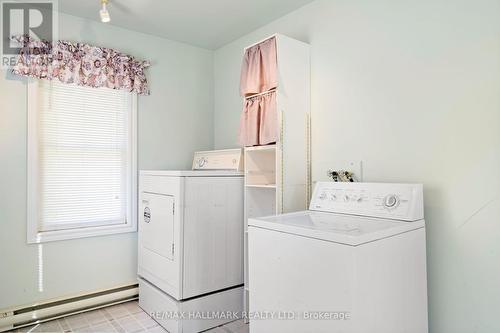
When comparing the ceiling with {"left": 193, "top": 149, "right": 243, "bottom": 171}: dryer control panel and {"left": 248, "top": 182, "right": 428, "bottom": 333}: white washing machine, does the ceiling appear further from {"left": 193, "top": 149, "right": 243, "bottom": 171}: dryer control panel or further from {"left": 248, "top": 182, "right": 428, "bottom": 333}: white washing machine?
{"left": 248, "top": 182, "right": 428, "bottom": 333}: white washing machine

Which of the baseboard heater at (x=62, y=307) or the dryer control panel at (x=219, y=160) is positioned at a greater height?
the dryer control panel at (x=219, y=160)

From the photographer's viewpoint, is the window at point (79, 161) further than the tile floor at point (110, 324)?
Yes

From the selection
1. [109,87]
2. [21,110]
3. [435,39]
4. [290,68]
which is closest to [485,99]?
[435,39]

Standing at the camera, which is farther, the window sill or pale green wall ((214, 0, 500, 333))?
the window sill

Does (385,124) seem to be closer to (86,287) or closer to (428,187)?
(428,187)

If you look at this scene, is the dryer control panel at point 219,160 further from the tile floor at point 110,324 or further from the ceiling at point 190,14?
the tile floor at point 110,324

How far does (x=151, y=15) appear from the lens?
279 centimetres

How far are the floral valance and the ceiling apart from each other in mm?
305

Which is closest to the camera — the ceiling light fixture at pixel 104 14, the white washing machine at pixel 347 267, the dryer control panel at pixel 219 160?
the white washing machine at pixel 347 267

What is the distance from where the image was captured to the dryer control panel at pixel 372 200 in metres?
1.77

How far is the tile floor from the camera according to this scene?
2.46 meters

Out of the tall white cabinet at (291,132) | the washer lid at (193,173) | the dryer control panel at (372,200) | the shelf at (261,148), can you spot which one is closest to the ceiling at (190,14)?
the tall white cabinet at (291,132)

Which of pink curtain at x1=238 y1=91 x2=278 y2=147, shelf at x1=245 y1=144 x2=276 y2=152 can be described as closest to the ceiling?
pink curtain at x1=238 y1=91 x2=278 y2=147

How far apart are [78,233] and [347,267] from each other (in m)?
2.37
